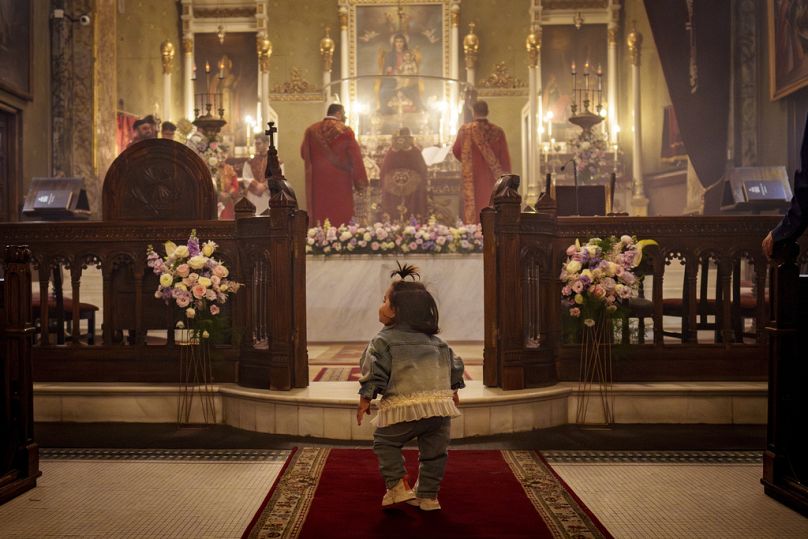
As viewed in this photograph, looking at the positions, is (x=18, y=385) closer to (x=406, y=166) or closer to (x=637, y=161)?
(x=406, y=166)

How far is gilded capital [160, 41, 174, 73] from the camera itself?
15891 mm

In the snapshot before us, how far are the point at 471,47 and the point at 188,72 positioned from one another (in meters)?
5.77

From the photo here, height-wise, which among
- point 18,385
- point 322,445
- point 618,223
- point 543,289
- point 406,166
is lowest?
point 322,445

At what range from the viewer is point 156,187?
6750mm

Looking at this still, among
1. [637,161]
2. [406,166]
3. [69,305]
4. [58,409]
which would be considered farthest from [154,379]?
[637,161]

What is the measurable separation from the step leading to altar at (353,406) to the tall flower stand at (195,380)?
49 millimetres

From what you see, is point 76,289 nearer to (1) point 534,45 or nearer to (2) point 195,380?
(2) point 195,380

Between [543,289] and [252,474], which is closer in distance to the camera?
[252,474]

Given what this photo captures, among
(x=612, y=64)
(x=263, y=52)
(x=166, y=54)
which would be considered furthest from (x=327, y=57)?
(x=612, y=64)

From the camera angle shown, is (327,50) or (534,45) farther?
(327,50)

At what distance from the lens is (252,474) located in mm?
4449

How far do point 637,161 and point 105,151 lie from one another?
31.5ft

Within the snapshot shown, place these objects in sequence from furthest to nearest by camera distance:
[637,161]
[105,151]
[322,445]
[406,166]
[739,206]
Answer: [637,161], [105,151], [406,166], [739,206], [322,445]

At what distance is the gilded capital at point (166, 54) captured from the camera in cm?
1589
